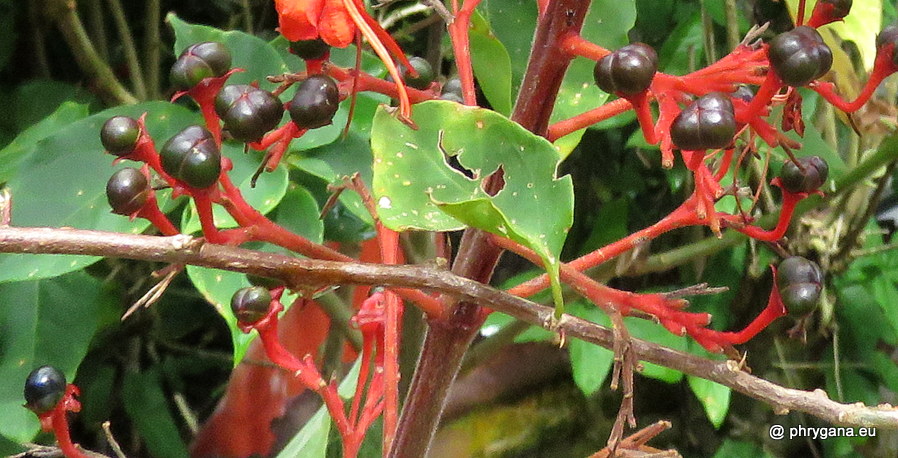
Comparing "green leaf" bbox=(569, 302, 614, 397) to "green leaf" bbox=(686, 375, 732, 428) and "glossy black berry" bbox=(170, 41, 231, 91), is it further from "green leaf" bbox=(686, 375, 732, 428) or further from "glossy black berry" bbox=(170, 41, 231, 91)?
"glossy black berry" bbox=(170, 41, 231, 91)

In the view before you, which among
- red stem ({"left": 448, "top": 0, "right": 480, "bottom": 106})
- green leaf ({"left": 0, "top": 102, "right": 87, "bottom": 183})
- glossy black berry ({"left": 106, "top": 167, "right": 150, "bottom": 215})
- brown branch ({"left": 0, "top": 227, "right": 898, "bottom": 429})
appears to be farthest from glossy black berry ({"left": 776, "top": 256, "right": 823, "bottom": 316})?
green leaf ({"left": 0, "top": 102, "right": 87, "bottom": 183})

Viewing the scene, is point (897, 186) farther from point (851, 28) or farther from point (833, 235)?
point (851, 28)

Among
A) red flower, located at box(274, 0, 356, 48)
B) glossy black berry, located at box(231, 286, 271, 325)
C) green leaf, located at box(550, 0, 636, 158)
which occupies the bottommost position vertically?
glossy black berry, located at box(231, 286, 271, 325)

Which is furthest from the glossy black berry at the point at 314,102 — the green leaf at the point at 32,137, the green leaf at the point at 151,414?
the green leaf at the point at 151,414

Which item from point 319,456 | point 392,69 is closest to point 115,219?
point 319,456

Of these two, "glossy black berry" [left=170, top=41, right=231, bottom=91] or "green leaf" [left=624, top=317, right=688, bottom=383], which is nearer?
"glossy black berry" [left=170, top=41, right=231, bottom=91]

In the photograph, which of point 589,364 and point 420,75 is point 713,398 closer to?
point 589,364

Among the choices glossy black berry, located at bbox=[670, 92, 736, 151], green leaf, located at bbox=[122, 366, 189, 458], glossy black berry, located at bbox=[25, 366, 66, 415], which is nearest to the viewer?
glossy black berry, located at bbox=[670, 92, 736, 151]

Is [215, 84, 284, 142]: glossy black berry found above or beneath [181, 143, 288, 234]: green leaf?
above
